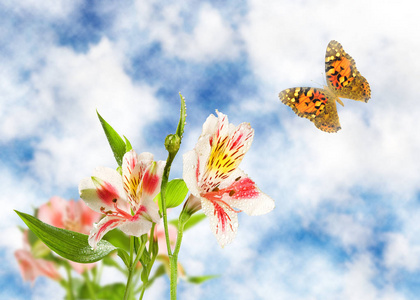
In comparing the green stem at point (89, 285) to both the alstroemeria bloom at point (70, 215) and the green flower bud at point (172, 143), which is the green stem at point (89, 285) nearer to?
the alstroemeria bloom at point (70, 215)

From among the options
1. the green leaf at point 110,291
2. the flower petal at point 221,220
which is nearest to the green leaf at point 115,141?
the flower petal at point 221,220

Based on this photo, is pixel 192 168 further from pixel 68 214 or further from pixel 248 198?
pixel 68 214

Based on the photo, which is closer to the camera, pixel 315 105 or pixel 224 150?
pixel 224 150

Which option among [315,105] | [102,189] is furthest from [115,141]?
[315,105]

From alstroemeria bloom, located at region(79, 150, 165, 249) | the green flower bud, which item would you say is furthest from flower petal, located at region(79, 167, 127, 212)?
the green flower bud

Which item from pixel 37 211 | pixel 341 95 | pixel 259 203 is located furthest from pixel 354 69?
pixel 37 211

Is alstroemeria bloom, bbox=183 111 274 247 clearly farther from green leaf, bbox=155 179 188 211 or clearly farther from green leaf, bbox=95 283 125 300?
green leaf, bbox=95 283 125 300
